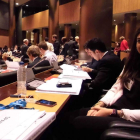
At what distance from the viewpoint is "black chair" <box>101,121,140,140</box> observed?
872 millimetres

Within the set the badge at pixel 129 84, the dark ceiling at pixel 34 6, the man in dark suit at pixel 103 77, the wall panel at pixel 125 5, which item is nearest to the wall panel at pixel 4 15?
the dark ceiling at pixel 34 6

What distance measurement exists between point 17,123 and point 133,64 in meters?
1.08

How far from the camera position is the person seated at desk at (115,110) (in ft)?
4.05

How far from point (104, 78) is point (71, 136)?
2.45ft

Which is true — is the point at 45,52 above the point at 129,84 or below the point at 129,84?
above

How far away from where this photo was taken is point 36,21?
17.6m

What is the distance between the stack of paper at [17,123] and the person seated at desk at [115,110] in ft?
1.23

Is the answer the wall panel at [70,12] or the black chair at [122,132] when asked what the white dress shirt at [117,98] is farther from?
the wall panel at [70,12]

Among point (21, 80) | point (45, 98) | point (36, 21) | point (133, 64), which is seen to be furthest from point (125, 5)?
point (36, 21)

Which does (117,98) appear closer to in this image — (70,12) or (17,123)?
(17,123)

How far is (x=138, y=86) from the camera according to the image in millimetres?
1420

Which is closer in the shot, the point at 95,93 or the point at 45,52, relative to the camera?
the point at 95,93

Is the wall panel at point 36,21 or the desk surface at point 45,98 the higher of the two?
the wall panel at point 36,21

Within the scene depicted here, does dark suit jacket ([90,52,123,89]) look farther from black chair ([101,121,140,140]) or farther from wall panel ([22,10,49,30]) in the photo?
wall panel ([22,10,49,30])
